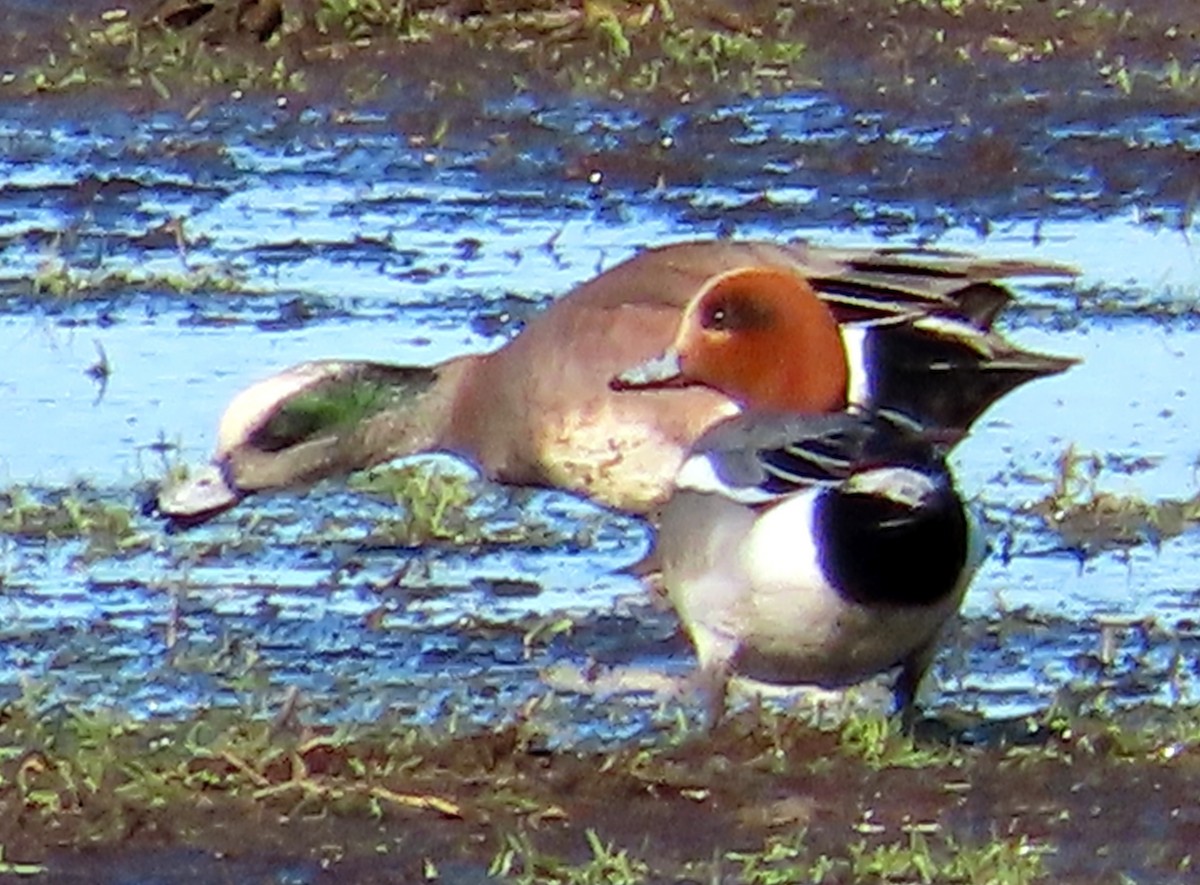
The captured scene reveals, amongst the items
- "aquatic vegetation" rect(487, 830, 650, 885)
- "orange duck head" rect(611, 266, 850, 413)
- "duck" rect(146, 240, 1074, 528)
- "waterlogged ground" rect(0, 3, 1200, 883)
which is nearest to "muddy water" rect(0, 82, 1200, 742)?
"waterlogged ground" rect(0, 3, 1200, 883)

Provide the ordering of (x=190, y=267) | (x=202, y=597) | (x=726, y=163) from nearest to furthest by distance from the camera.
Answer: (x=202, y=597)
(x=190, y=267)
(x=726, y=163)

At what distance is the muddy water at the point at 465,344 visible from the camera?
20.2ft

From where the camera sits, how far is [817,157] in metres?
11.1

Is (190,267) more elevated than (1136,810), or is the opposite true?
(1136,810)

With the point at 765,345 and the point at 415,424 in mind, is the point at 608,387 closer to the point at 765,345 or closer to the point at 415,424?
the point at 415,424

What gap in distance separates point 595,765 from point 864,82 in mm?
6837

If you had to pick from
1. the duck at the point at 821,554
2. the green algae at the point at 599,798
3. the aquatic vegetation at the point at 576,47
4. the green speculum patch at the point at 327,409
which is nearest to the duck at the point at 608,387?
the green speculum patch at the point at 327,409

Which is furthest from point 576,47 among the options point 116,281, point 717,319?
point 717,319

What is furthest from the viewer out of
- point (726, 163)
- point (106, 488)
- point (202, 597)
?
point (726, 163)

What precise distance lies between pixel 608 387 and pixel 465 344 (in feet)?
5.63

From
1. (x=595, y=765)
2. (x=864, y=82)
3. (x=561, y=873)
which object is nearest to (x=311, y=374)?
(x=595, y=765)

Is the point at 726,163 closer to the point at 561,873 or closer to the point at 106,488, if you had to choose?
the point at 106,488

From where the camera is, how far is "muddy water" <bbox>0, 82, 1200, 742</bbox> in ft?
20.2

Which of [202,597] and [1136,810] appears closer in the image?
[1136,810]
